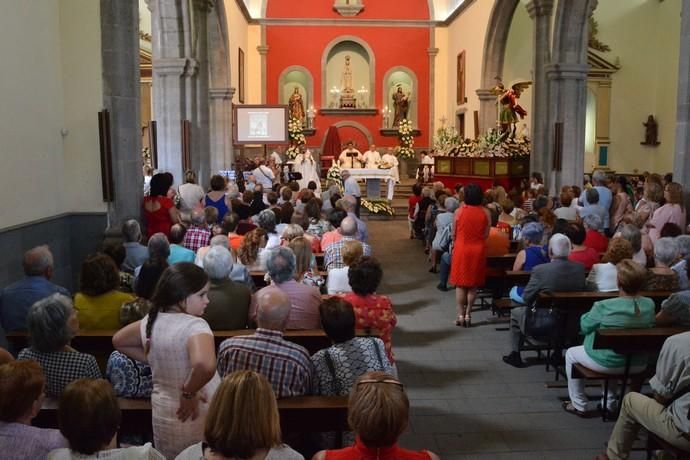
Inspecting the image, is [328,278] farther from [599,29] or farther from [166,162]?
[599,29]

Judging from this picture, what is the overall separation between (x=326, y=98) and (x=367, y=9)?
11.4 ft

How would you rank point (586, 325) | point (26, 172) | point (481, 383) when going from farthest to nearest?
point (26, 172)
point (481, 383)
point (586, 325)

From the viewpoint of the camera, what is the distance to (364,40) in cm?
2514

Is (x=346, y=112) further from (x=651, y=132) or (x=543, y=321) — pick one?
(x=543, y=321)

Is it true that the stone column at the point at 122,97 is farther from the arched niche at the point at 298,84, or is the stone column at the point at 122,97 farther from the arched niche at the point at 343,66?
the arched niche at the point at 343,66

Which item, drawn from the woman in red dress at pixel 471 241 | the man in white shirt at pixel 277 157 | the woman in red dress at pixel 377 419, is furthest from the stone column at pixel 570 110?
the woman in red dress at pixel 377 419

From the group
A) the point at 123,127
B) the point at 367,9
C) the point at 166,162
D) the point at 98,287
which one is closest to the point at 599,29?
the point at 367,9

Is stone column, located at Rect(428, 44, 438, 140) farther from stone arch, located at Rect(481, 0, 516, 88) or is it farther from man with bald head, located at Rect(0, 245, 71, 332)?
man with bald head, located at Rect(0, 245, 71, 332)

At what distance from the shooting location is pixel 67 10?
24.1 feet

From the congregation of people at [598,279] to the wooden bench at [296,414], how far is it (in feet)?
5.43

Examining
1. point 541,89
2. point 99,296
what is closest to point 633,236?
point 99,296

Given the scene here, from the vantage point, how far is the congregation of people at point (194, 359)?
7.59 ft

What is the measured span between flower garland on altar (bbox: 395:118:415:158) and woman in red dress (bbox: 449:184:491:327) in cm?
1681

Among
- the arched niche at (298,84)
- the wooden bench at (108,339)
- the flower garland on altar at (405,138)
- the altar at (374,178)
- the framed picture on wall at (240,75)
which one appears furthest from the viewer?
the arched niche at (298,84)
